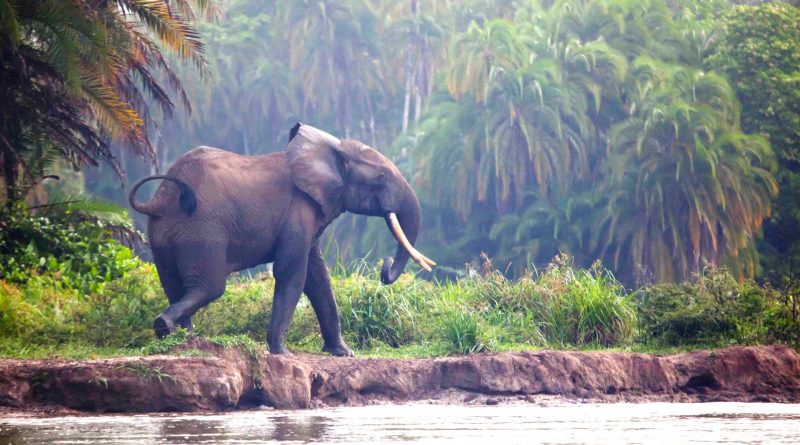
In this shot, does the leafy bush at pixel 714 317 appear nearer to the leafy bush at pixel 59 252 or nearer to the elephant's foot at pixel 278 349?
the elephant's foot at pixel 278 349

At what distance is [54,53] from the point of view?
1546cm

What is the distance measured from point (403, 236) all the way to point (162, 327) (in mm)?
3108

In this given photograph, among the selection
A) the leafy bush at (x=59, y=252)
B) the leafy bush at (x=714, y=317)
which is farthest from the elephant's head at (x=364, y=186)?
the leafy bush at (x=59, y=252)

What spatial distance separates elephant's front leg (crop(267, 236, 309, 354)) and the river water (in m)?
1.40

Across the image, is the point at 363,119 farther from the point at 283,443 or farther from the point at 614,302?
the point at 283,443

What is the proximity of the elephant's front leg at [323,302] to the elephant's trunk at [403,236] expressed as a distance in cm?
60

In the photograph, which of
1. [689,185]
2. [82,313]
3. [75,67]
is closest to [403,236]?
[82,313]

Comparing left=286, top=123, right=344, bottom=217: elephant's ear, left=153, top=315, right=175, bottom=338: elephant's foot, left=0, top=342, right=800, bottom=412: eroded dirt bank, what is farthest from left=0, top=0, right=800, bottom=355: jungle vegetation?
left=286, top=123, right=344, bottom=217: elephant's ear

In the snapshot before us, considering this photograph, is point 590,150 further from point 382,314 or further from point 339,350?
point 339,350

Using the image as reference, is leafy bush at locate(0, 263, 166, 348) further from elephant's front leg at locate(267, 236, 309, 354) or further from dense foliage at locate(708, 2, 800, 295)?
dense foliage at locate(708, 2, 800, 295)

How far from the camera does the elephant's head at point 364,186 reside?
45.9 feet

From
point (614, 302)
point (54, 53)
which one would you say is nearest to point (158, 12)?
point (54, 53)

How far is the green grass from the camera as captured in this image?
45.4 ft

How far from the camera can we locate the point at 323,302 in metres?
14.0
